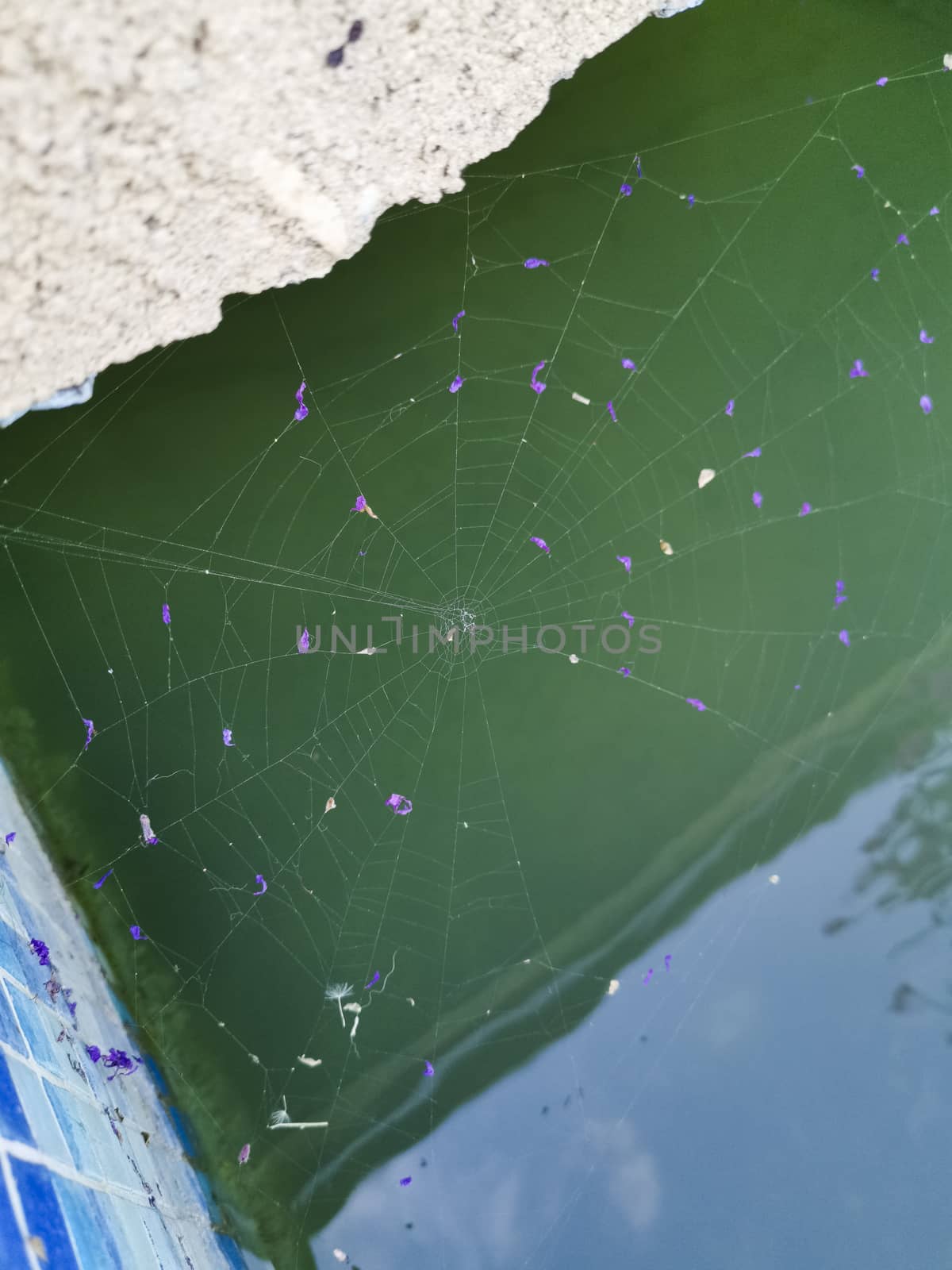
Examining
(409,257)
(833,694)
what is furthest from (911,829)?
(409,257)

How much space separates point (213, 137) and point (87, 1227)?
1.50m

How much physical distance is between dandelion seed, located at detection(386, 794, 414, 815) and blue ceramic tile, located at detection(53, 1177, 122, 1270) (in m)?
0.81

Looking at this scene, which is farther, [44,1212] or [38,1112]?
[38,1112]

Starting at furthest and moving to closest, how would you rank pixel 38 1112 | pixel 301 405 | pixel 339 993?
pixel 339 993
pixel 301 405
pixel 38 1112

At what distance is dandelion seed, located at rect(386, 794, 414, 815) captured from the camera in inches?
68.4

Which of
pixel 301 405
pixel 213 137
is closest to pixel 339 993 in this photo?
pixel 301 405

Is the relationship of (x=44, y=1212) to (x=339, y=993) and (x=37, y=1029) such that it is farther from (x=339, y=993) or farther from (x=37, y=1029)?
(x=339, y=993)

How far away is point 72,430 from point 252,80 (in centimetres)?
75

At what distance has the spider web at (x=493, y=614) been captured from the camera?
1561 mm

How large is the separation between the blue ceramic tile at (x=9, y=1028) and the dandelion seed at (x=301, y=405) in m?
1.09

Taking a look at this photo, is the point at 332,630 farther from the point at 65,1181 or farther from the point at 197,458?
the point at 65,1181

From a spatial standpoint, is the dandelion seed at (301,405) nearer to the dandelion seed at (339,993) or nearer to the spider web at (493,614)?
the spider web at (493,614)

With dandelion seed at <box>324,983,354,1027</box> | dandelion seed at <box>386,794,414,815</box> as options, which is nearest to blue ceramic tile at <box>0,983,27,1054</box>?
dandelion seed at <box>324,983,354,1027</box>

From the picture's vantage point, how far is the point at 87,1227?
115 cm
